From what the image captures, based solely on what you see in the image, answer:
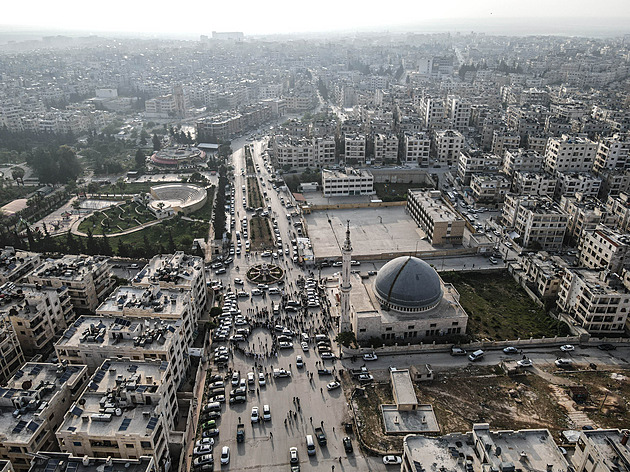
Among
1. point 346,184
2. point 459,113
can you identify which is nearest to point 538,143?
point 459,113

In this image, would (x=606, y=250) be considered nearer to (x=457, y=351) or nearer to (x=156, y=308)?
(x=457, y=351)

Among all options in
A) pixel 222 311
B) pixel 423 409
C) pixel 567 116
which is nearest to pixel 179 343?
pixel 222 311

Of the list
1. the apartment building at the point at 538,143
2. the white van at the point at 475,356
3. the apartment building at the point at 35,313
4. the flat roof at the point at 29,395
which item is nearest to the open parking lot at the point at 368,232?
the white van at the point at 475,356

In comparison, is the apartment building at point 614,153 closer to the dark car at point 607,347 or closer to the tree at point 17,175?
the dark car at point 607,347

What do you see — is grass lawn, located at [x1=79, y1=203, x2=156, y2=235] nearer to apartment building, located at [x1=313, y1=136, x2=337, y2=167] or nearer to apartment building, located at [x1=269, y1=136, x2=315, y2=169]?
apartment building, located at [x1=269, y1=136, x2=315, y2=169]

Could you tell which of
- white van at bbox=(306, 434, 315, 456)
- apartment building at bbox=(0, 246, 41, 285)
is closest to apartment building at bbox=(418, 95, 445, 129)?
apartment building at bbox=(0, 246, 41, 285)
